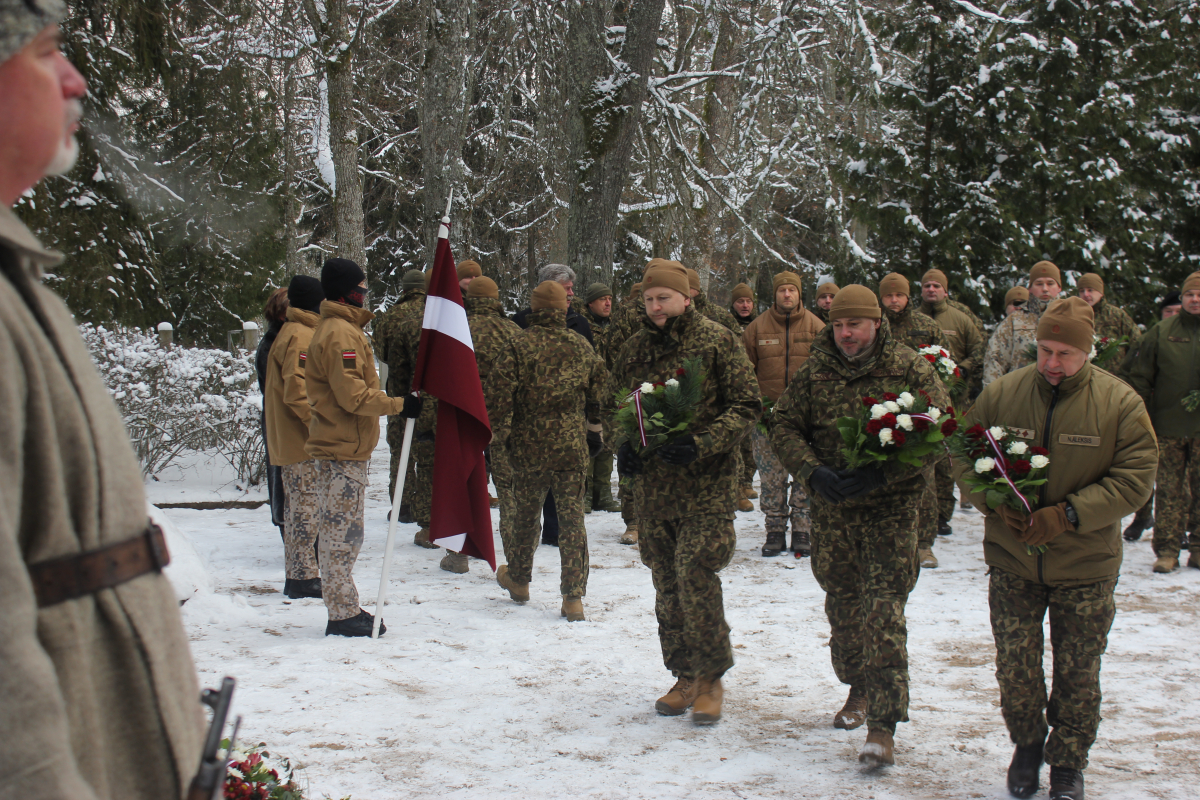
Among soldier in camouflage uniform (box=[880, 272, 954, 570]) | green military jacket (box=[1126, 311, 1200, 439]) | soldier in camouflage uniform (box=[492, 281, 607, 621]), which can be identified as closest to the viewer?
soldier in camouflage uniform (box=[492, 281, 607, 621])

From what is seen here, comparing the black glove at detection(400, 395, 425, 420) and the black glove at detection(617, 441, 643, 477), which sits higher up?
the black glove at detection(400, 395, 425, 420)

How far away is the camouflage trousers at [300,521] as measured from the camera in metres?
6.82

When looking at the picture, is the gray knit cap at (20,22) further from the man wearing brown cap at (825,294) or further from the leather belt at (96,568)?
the man wearing brown cap at (825,294)

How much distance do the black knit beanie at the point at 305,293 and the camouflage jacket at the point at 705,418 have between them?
8.78 feet

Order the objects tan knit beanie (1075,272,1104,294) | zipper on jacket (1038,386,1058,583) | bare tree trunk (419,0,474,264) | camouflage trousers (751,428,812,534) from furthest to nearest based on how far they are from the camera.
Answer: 1. bare tree trunk (419,0,474,264)
2. tan knit beanie (1075,272,1104,294)
3. camouflage trousers (751,428,812,534)
4. zipper on jacket (1038,386,1058,583)

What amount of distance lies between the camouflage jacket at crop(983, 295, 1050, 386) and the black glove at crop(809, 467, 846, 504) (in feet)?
17.7

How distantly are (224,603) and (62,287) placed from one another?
719 centimetres

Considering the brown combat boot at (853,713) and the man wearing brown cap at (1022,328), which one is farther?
the man wearing brown cap at (1022,328)

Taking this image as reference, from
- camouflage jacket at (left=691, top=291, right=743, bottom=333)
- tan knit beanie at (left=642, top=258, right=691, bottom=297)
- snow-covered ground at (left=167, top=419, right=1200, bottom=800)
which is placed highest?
camouflage jacket at (left=691, top=291, right=743, bottom=333)

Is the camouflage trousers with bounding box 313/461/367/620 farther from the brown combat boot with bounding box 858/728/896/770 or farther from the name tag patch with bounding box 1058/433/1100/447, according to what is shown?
the name tag patch with bounding box 1058/433/1100/447

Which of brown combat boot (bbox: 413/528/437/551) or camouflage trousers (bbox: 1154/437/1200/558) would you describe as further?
brown combat boot (bbox: 413/528/437/551)

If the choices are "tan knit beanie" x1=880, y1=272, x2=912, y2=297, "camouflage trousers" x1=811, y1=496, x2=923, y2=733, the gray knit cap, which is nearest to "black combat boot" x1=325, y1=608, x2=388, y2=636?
"camouflage trousers" x1=811, y1=496, x2=923, y2=733

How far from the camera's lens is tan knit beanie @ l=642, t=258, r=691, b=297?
16.6 feet

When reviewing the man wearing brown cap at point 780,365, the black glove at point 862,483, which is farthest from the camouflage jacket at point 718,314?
the black glove at point 862,483
